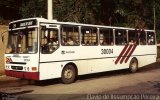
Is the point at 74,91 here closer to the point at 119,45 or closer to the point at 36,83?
the point at 36,83

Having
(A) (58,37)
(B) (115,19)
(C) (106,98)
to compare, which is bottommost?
(C) (106,98)

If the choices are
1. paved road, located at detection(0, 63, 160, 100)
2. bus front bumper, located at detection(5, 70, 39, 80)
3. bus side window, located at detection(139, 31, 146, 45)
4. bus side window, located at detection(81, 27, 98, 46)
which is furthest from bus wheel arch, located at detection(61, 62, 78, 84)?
bus side window, located at detection(139, 31, 146, 45)

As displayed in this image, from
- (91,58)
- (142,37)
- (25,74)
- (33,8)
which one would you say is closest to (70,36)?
(91,58)

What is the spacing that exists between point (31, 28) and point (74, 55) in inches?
96.6

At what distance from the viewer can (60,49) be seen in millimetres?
14391

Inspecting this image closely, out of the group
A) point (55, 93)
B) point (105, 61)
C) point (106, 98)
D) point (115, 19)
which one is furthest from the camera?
point (115, 19)

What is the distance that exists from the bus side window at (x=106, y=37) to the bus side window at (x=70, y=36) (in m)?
1.89

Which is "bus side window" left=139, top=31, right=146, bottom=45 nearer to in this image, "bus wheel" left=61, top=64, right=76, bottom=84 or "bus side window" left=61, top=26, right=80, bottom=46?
"bus side window" left=61, top=26, right=80, bottom=46

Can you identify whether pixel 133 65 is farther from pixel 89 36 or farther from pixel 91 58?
pixel 89 36

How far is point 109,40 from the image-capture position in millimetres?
17453

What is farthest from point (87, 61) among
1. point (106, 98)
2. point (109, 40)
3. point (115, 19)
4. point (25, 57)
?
point (115, 19)

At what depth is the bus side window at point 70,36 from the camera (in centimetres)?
1466

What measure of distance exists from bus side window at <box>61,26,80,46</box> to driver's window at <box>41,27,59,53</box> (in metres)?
0.40

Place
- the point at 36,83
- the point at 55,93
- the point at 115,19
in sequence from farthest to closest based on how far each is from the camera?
the point at 115,19 → the point at 36,83 → the point at 55,93
